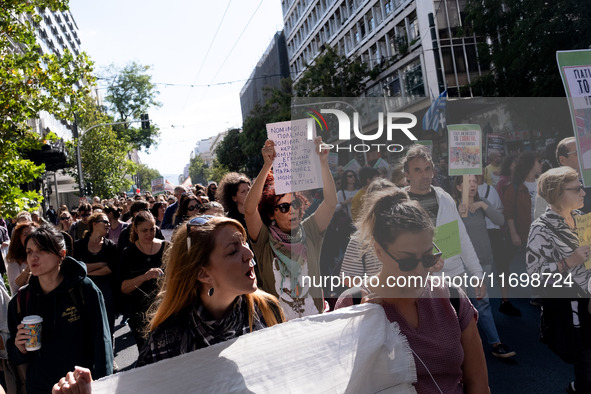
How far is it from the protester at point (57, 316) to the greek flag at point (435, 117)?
221cm

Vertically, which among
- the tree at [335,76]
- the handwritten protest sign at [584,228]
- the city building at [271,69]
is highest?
the city building at [271,69]

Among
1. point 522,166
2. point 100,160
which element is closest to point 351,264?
point 522,166

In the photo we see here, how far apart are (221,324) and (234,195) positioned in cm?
277

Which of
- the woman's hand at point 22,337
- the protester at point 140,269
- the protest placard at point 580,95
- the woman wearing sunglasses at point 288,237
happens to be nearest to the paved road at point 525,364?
the protester at point 140,269

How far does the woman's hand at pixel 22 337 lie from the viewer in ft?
9.81

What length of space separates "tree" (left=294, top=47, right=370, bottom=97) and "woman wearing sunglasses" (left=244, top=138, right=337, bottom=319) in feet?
90.8

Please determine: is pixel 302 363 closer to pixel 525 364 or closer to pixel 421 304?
pixel 421 304

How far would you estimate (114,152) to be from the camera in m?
36.3

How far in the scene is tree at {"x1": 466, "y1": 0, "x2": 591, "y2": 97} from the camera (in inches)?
471

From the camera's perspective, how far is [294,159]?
308 centimetres

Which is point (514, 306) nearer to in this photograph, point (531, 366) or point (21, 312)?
point (531, 366)

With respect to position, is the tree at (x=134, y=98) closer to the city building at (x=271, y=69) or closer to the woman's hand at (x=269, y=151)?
the city building at (x=271, y=69)

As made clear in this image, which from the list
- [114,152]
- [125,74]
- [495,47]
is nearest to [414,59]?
[495,47]

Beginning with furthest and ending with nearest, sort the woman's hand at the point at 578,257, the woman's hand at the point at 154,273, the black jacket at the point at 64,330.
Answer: the woman's hand at the point at 154,273 < the black jacket at the point at 64,330 < the woman's hand at the point at 578,257
